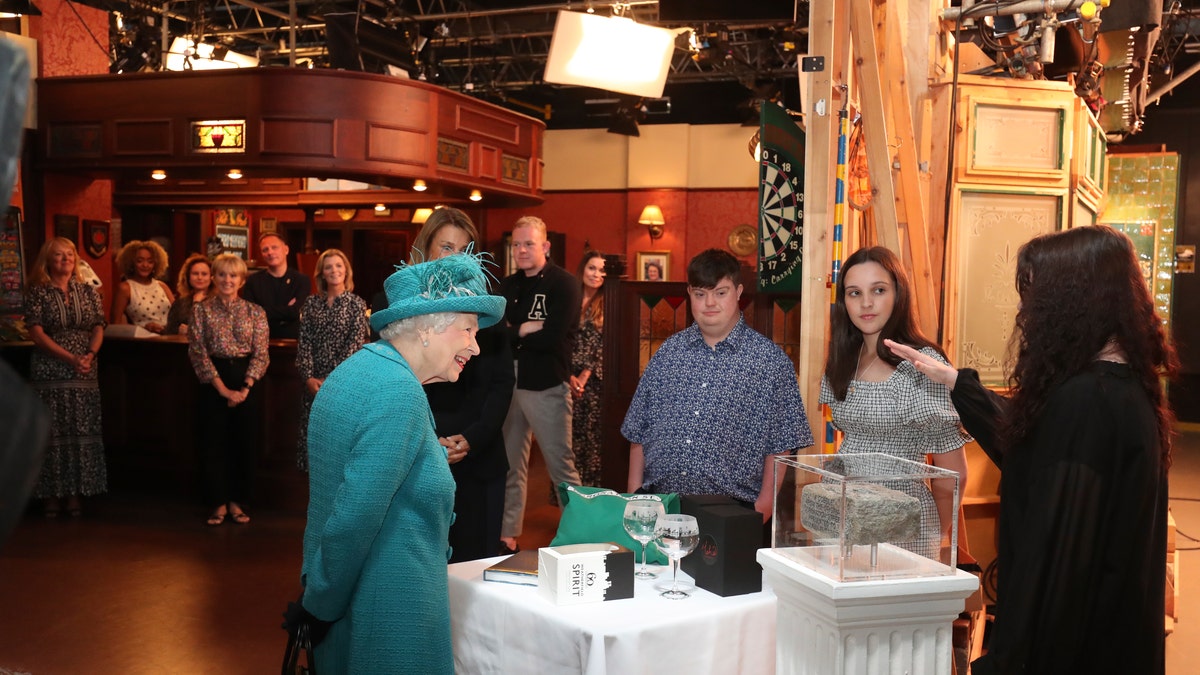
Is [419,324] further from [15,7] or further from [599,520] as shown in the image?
[15,7]

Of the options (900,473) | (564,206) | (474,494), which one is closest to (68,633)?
(474,494)

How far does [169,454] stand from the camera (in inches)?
273

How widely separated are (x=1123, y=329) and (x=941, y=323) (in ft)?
9.40

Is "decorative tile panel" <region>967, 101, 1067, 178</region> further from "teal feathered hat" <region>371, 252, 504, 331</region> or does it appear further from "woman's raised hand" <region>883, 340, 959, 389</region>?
"teal feathered hat" <region>371, 252, 504, 331</region>

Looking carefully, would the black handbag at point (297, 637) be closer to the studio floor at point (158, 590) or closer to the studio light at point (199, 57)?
the studio floor at point (158, 590)

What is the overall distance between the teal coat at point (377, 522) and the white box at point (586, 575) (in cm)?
26

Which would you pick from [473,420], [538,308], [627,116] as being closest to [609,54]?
[538,308]

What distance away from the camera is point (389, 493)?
1985mm

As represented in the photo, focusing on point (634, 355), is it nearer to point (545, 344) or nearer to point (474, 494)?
point (545, 344)

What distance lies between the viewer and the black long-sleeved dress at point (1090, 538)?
6.46 feet

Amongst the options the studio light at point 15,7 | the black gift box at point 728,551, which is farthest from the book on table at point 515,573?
the studio light at point 15,7

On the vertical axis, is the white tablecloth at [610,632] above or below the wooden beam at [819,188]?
below

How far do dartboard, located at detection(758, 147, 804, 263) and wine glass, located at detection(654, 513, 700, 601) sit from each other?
1836 mm

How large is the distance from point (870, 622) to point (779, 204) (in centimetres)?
221
